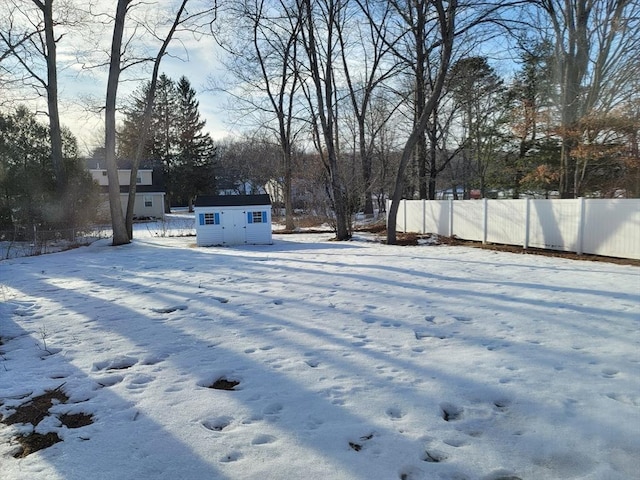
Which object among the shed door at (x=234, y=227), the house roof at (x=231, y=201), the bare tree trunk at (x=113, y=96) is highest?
the bare tree trunk at (x=113, y=96)

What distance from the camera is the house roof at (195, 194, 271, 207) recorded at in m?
16.6

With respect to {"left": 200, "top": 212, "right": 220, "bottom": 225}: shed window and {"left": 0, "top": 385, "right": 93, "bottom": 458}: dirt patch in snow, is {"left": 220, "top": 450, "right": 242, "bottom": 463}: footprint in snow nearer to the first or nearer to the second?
{"left": 0, "top": 385, "right": 93, "bottom": 458}: dirt patch in snow

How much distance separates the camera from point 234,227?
16.7 m

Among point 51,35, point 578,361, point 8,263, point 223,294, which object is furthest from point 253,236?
point 578,361

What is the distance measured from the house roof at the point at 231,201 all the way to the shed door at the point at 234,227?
0.33m

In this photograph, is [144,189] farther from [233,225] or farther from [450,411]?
[450,411]

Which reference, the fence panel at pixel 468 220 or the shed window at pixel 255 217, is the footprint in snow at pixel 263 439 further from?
the shed window at pixel 255 217

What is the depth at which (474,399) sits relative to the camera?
Result: 3.02 m

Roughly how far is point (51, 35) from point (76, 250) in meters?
9.47

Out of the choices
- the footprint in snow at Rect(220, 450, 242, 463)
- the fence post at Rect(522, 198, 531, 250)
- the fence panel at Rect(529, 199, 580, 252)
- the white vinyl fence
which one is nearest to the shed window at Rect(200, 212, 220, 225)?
the white vinyl fence

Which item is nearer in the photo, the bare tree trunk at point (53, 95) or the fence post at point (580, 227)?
the fence post at point (580, 227)

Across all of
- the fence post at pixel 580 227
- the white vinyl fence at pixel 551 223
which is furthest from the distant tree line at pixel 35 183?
the fence post at pixel 580 227

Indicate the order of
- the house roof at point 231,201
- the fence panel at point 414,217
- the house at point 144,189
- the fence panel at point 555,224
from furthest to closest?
the house at point 144,189 < the fence panel at point 414,217 < the house roof at point 231,201 < the fence panel at point 555,224

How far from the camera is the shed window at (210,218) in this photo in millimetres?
16438
